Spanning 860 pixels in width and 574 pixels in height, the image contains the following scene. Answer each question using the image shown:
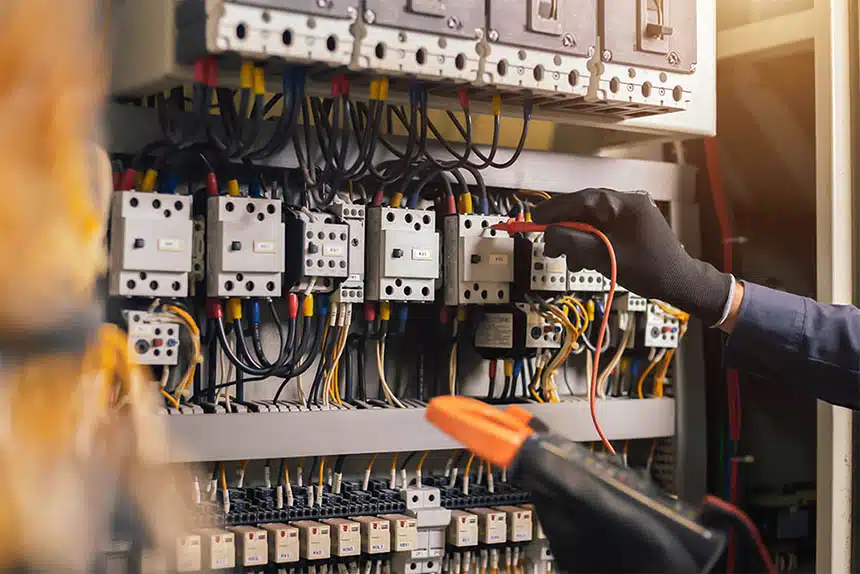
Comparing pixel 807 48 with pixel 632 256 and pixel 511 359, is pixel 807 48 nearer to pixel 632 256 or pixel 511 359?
pixel 632 256

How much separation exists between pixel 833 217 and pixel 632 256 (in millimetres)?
475

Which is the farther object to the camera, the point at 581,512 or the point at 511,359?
the point at 511,359

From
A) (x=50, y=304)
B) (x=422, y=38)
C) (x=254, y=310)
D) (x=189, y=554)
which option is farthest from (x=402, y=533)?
(x=50, y=304)

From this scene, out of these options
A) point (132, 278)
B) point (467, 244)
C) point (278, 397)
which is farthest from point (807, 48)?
point (132, 278)

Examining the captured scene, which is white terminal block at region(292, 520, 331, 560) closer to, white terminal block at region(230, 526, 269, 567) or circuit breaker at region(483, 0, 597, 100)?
white terminal block at region(230, 526, 269, 567)

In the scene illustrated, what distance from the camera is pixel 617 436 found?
1.90 meters

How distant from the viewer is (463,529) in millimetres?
1752

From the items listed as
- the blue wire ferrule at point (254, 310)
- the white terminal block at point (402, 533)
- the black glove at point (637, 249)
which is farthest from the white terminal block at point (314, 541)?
the black glove at point (637, 249)

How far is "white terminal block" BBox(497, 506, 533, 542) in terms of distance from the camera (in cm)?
181

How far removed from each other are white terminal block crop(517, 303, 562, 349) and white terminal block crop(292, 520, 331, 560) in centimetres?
51

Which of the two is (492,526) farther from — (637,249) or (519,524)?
(637,249)

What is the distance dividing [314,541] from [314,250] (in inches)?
19.8

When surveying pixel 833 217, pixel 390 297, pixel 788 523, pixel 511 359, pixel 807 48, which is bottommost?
pixel 788 523

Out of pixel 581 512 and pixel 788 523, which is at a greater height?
pixel 581 512
